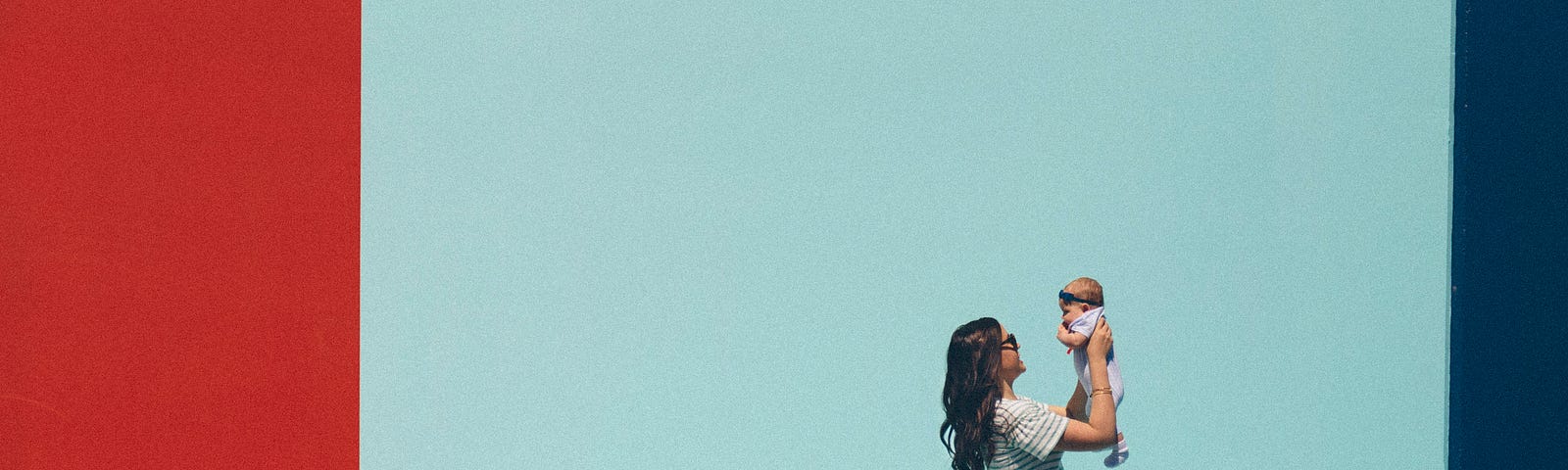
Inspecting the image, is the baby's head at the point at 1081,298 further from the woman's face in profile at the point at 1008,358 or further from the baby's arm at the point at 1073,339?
the woman's face in profile at the point at 1008,358

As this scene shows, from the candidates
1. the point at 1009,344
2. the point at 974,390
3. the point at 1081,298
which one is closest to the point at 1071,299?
the point at 1081,298

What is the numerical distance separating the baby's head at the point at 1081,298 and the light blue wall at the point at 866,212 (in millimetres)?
592

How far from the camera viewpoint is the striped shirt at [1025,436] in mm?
2936

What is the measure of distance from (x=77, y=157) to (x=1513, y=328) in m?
3.65

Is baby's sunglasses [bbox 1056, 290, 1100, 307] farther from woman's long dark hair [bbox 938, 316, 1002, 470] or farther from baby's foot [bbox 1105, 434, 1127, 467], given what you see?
baby's foot [bbox 1105, 434, 1127, 467]

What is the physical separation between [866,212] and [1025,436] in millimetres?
926

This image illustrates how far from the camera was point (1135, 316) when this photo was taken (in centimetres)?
377

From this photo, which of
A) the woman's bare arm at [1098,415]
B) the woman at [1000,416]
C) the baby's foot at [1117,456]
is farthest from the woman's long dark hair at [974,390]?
the baby's foot at [1117,456]

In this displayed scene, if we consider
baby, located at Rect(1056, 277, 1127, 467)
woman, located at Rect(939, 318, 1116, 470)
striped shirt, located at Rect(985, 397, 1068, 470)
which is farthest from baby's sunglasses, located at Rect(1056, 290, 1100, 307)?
striped shirt, located at Rect(985, 397, 1068, 470)

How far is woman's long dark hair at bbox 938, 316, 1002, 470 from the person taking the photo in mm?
2953

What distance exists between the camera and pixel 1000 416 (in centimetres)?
295

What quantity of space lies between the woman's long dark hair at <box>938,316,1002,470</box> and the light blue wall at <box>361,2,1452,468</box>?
2.31 feet

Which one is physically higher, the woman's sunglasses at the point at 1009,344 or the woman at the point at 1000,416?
the woman's sunglasses at the point at 1009,344

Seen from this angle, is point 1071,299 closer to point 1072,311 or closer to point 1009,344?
point 1072,311
